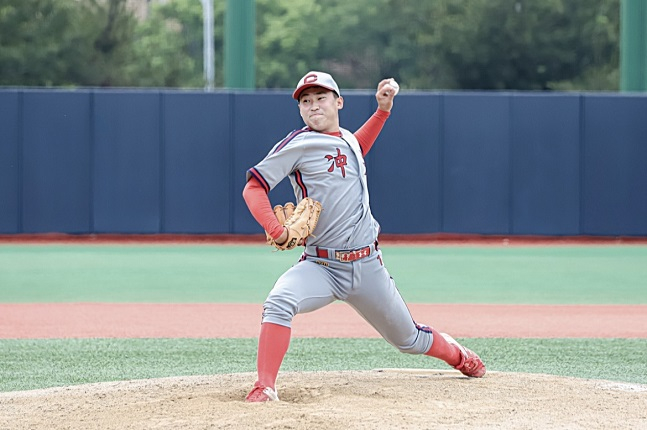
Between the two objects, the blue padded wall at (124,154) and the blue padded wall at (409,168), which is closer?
the blue padded wall at (124,154)

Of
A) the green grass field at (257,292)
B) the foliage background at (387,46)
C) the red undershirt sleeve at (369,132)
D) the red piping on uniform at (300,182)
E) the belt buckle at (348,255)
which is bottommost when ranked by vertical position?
the green grass field at (257,292)

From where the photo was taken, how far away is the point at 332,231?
5516mm

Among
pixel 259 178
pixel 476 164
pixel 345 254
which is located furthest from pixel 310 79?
pixel 476 164

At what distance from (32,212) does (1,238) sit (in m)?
0.65

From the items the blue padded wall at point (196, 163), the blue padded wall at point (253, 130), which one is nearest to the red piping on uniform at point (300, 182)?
the blue padded wall at point (253, 130)

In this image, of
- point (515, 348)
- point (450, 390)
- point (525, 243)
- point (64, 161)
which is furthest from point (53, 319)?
point (525, 243)

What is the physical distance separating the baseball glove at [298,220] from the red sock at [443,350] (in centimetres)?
102

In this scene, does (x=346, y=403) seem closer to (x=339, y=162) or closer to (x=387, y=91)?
(x=339, y=162)

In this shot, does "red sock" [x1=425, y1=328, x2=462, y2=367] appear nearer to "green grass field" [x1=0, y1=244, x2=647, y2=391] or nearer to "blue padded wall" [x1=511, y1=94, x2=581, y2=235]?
"green grass field" [x1=0, y1=244, x2=647, y2=391]

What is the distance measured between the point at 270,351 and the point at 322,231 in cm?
66

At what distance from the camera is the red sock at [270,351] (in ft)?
17.4

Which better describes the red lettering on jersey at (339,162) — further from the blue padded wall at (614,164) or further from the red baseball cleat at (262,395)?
the blue padded wall at (614,164)

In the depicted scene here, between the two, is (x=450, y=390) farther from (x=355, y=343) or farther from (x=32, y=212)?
(x=32, y=212)

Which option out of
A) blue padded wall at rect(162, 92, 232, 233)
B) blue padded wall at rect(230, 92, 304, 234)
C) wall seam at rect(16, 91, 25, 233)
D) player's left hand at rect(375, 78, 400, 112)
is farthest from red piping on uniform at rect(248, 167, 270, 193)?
wall seam at rect(16, 91, 25, 233)
